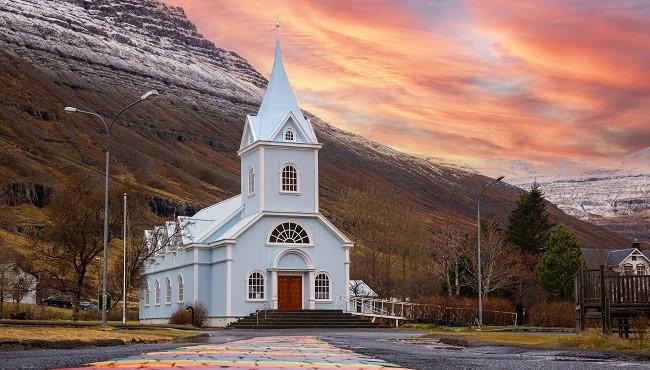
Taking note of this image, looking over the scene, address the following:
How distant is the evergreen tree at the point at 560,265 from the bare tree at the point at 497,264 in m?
3.38

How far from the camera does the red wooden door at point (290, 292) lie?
203 feet

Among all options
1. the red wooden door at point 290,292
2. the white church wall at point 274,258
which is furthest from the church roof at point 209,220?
the red wooden door at point 290,292

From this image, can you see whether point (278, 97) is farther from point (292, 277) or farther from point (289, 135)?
point (292, 277)

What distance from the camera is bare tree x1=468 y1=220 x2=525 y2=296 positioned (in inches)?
2896

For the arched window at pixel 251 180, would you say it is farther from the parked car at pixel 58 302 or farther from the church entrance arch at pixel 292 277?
the parked car at pixel 58 302

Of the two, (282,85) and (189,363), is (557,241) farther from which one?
(189,363)

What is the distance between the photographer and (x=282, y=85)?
2621 inches

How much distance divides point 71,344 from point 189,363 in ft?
33.7

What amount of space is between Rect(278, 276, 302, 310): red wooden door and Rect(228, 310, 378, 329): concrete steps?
2158 mm

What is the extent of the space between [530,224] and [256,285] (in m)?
32.7

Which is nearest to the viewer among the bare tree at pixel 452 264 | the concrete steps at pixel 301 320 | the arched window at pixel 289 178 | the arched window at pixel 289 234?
the concrete steps at pixel 301 320

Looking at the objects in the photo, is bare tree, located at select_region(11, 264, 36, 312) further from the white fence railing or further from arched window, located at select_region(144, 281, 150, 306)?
the white fence railing

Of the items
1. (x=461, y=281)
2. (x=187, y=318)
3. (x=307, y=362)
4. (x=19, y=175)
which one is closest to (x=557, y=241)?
(x=461, y=281)

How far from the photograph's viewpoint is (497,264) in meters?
78.3
